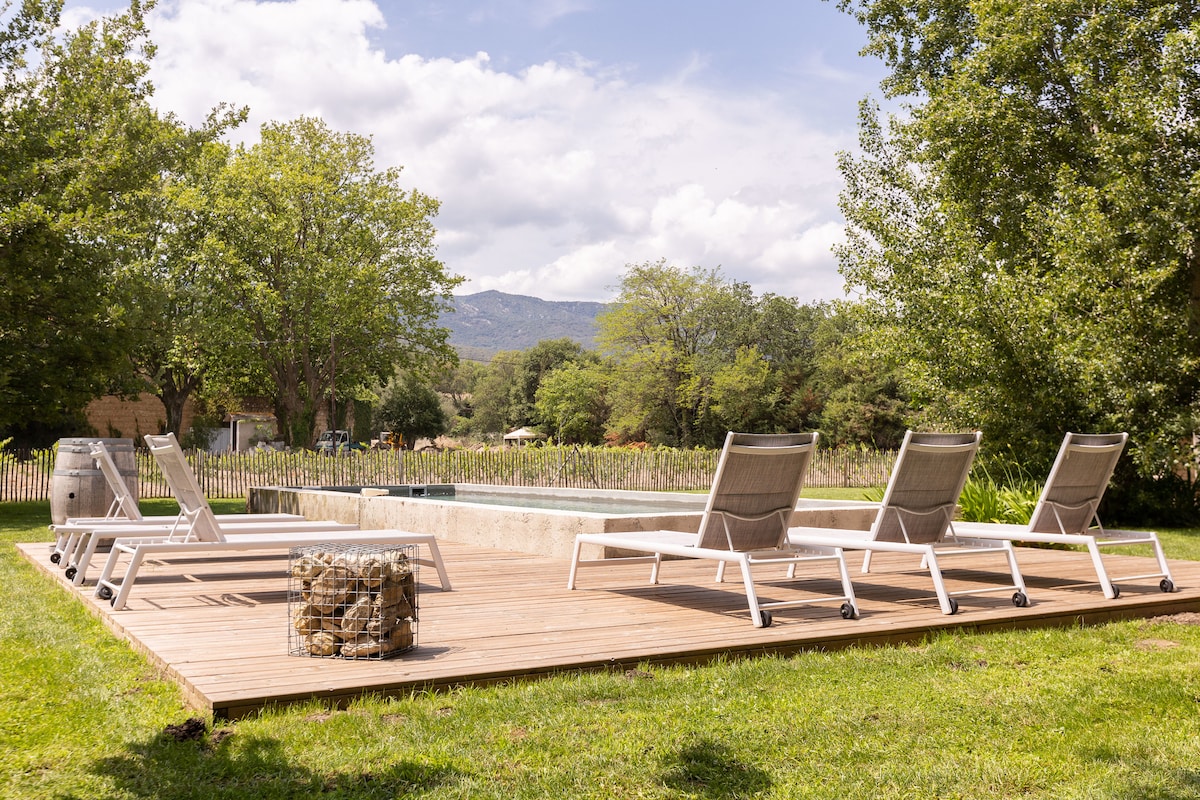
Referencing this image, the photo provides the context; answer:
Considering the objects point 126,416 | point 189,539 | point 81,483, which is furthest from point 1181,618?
point 126,416

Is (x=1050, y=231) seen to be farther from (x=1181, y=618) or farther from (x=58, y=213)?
(x=58, y=213)

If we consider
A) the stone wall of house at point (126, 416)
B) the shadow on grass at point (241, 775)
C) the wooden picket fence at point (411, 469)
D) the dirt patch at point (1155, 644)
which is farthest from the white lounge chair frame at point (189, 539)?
the stone wall of house at point (126, 416)

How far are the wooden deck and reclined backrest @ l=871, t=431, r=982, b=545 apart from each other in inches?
17.7

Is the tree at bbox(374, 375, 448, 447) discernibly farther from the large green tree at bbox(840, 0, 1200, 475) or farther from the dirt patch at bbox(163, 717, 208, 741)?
the dirt patch at bbox(163, 717, 208, 741)

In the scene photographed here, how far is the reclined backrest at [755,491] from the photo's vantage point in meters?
5.33

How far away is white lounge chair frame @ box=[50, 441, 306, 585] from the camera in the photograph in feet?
21.5

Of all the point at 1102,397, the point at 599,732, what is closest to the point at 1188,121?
the point at 1102,397

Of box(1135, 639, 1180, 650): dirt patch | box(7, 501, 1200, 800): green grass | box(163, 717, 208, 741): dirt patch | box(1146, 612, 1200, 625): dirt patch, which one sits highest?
box(163, 717, 208, 741): dirt patch

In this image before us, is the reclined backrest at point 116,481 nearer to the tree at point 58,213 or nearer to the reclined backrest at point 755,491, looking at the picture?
the reclined backrest at point 755,491

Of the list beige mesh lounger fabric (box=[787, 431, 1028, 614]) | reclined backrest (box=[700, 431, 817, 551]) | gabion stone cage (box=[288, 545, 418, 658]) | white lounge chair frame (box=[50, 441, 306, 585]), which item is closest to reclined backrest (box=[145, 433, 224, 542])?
white lounge chair frame (box=[50, 441, 306, 585])

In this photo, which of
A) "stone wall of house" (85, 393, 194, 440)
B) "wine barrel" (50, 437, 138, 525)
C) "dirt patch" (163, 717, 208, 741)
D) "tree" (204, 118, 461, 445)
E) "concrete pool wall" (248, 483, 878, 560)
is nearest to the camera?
"dirt patch" (163, 717, 208, 741)

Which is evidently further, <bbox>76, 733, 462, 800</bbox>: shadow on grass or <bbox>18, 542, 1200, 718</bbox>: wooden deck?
<bbox>18, 542, 1200, 718</bbox>: wooden deck

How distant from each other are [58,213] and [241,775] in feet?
50.9

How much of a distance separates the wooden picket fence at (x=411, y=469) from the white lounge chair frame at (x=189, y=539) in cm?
1404
